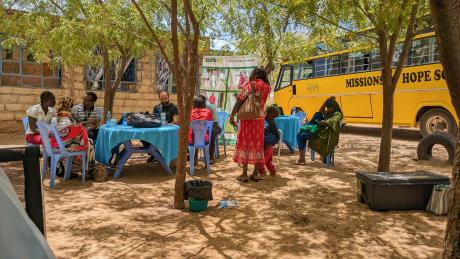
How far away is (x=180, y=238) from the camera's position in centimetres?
339

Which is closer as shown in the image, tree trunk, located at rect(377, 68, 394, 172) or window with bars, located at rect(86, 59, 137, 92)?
tree trunk, located at rect(377, 68, 394, 172)

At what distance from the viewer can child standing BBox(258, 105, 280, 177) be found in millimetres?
5870

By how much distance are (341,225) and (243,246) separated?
1157 millimetres

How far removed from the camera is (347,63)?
12.6 meters

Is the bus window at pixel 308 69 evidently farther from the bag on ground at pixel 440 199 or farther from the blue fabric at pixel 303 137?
the bag on ground at pixel 440 199

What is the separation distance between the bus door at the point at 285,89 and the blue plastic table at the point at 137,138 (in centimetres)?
950

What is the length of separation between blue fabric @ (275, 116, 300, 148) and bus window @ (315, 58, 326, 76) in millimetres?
5668

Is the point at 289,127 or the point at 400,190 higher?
the point at 289,127

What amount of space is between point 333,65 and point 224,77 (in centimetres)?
490

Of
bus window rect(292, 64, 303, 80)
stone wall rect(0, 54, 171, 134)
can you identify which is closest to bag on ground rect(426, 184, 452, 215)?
bus window rect(292, 64, 303, 80)

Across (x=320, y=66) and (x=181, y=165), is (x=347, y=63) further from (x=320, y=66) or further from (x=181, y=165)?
(x=181, y=165)

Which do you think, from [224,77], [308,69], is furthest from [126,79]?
[308,69]

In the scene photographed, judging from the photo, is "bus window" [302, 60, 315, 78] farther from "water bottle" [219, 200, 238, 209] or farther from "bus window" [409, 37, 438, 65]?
"water bottle" [219, 200, 238, 209]

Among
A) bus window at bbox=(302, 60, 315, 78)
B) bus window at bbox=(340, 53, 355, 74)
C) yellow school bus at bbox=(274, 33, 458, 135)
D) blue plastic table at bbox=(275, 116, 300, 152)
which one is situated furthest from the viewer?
bus window at bbox=(302, 60, 315, 78)
